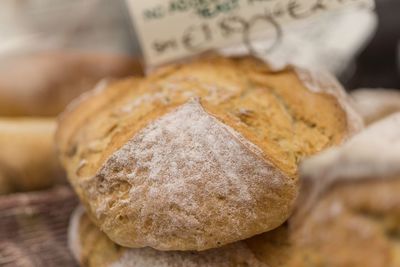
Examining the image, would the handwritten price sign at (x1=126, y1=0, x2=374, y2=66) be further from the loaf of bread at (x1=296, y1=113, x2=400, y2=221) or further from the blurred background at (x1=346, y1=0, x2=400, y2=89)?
the blurred background at (x1=346, y1=0, x2=400, y2=89)

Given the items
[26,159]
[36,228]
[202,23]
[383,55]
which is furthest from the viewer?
[383,55]

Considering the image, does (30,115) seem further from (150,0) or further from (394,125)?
(394,125)

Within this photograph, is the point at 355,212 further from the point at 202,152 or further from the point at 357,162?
the point at 202,152

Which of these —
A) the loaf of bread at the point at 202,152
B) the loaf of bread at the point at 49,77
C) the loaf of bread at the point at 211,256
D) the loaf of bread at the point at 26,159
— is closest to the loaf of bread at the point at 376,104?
the loaf of bread at the point at 202,152

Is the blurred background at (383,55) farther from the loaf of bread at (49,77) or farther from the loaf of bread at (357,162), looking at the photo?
the loaf of bread at (357,162)

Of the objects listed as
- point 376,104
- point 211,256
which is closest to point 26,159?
point 211,256

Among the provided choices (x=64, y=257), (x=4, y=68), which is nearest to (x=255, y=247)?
(x=64, y=257)

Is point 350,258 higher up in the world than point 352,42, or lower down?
higher up
